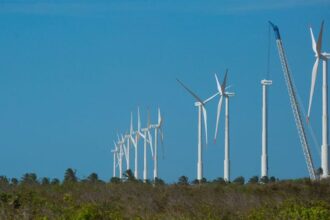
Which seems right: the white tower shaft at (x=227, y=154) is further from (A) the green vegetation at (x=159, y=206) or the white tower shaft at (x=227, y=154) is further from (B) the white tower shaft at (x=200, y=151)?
(A) the green vegetation at (x=159, y=206)

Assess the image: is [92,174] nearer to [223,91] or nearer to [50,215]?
[223,91]

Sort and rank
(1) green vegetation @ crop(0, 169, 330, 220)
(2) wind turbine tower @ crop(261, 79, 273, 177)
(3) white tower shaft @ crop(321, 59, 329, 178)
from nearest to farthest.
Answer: (1) green vegetation @ crop(0, 169, 330, 220) < (3) white tower shaft @ crop(321, 59, 329, 178) < (2) wind turbine tower @ crop(261, 79, 273, 177)

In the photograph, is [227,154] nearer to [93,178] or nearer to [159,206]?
[93,178]

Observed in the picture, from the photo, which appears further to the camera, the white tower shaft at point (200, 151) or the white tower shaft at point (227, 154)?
the white tower shaft at point (200, 151)

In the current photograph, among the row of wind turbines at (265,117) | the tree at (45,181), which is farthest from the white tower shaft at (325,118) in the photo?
the tree at (45,181)

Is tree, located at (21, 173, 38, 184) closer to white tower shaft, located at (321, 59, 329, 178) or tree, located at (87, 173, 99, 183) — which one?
tree, located at (87, 173, 99, 183)

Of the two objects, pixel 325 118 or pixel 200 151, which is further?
pixel 200 151

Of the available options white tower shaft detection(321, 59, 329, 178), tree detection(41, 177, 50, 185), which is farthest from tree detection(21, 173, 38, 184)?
white tower shaft detection(321, 59, 329, 178)

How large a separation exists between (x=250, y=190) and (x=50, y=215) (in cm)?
3008

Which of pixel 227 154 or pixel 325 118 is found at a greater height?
pixel 325 118

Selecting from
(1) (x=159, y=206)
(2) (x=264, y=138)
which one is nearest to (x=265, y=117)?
(2) (x=264, y=138)

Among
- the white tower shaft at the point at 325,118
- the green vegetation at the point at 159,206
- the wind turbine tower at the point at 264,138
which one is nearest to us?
the green vegetation at the point at 159,206

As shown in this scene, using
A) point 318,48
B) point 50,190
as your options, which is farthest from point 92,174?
point 50,190

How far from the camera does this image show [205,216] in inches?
1204
